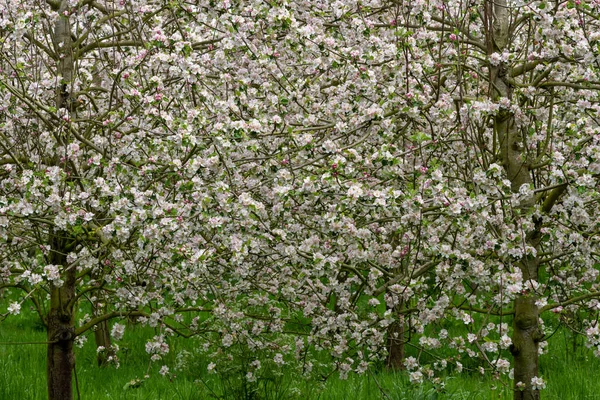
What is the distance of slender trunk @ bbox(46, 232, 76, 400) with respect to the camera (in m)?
6.12

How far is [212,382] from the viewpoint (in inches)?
278

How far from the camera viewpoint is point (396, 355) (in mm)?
7926

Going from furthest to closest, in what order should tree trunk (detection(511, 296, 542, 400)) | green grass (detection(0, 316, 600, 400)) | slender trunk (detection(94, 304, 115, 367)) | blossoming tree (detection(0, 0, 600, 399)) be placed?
slender trunk (detection(94, 304, 115, 367)) < green grass (detection(0, 316, 600, 400)) < tree trunk (detection(511, 296, 542, 400)) < blossoming tree (detection(0, 0, 600, 399))

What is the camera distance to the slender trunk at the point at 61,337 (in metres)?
6.12

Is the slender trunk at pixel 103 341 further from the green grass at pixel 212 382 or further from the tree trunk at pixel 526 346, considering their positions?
the tree trunk at pixel 526 346

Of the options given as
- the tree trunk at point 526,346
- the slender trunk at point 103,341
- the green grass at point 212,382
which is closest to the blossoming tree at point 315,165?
the tree trunk at point 526,346

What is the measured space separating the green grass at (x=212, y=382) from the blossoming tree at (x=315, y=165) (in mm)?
391

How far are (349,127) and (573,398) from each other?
10.4 feet

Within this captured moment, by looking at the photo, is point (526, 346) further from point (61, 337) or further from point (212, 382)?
point (61, 337)

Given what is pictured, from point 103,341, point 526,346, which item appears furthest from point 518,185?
point 103,341

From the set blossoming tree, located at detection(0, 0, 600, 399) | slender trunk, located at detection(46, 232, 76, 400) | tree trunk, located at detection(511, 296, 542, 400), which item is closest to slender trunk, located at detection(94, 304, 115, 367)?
slender trunk, located at detection(46, 232, 76, 400)

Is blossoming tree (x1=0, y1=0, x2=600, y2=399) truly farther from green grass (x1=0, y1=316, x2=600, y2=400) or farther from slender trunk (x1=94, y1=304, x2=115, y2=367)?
slender trunk (x1=94, y1=304, x2=115, y2=367)

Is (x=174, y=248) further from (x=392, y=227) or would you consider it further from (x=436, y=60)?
(x=436, y=60)

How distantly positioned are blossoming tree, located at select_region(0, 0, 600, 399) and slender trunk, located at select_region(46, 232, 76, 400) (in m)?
0.02
